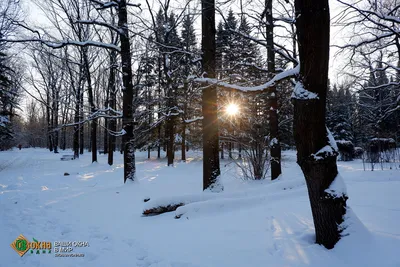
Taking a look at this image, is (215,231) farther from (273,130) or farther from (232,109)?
(273,130)

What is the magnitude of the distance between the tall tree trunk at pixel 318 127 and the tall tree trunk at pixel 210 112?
330 centimetres

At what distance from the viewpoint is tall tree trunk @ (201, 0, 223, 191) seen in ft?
19.0

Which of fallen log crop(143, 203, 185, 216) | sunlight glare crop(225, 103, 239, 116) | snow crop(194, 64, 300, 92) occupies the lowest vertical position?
fallen log crop(143, 203, 185, 216)

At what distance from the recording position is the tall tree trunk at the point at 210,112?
578 cm

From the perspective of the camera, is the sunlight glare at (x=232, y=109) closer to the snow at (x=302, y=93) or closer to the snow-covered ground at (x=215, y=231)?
the snow-covered ground at (x=215, y=231)

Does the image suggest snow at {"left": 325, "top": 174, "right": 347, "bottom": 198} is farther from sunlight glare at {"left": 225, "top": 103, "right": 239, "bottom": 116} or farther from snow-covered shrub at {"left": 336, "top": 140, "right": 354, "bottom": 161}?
snow-covered shrub at {"left": 336, "top": 140, "right": 354, "bottom": 161}

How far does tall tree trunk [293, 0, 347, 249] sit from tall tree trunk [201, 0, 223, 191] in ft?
10.8

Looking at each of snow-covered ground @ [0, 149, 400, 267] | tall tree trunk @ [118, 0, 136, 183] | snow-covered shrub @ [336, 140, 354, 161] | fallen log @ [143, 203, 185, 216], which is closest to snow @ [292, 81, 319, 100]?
snow-covered ground @ [0, 149, 400, 267]

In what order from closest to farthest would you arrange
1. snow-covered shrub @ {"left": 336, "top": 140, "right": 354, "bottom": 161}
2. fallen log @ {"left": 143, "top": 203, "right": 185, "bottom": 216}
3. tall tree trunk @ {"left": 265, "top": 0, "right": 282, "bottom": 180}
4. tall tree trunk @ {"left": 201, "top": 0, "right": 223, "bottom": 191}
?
fallen log @ {"left": 143, "top": 203, "right": 185, "bottom": 216}, tall tree trunk @ {"left": 201, "top": 0, "right": 223, "bottom": 191}, tall tree trunk @ {"left": 265, "top": 0, "right": 282, "bottom": 180}, snow-covered shrub @ {"left": 336, "top": 140, "right": 354, "bottom": 161}

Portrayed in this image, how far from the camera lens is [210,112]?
19.1 feet

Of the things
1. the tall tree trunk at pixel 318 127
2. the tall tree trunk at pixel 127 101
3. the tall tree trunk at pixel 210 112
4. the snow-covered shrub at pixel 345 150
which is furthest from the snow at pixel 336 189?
the snow-covered shrub at pixel 345 150

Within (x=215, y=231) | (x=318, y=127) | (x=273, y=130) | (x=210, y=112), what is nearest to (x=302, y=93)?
(x=318, y=127)

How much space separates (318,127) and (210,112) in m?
3.52

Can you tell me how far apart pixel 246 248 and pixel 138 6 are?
28.2 feet
